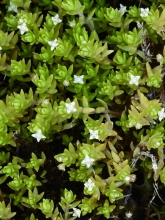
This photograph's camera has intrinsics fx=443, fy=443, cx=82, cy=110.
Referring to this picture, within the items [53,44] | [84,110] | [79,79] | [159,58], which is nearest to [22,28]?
[53,44]

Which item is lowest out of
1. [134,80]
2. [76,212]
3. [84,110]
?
[76,212]

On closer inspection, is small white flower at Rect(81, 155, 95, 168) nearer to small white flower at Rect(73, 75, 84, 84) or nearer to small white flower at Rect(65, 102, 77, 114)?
small white flower at Rect(65, 102, 77, 114)

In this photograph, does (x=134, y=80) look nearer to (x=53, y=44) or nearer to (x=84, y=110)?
(x=84, y=110)

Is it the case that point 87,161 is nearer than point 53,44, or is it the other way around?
point 87,161

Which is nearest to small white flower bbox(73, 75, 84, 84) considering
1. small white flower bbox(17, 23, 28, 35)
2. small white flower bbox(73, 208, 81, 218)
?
small white flower bbox(17, 23, 28, 35)

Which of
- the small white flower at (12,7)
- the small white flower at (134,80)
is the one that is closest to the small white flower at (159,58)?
the small white flower at (134,80)

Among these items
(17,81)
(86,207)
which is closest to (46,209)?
(86,207)

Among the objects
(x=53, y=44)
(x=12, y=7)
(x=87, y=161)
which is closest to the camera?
(x=87, y=161)

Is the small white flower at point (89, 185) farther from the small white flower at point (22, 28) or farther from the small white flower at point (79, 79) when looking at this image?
the small white flower at point (22, 28)
